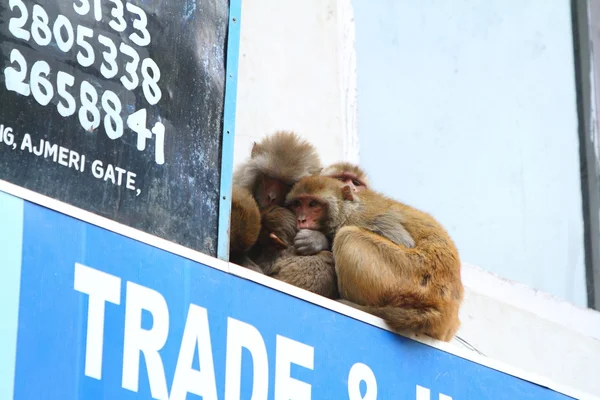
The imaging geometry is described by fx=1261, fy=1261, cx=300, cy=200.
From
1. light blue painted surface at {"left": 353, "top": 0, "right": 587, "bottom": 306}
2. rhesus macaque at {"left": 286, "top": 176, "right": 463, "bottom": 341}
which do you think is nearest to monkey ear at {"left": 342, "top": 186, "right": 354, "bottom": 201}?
rhesus macaque at {"left": 286, "top": 176, "right": 463, "bottom": 341}

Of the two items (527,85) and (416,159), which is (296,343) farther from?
(527,85)

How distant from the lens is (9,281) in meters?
4.05

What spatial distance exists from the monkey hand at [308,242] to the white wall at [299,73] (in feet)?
5.94

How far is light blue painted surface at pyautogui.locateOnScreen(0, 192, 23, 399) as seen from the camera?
3.94 meters

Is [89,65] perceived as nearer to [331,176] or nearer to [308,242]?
[308,242]

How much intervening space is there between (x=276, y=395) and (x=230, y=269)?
53cm

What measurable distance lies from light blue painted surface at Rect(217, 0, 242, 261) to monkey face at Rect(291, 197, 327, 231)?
102 cm

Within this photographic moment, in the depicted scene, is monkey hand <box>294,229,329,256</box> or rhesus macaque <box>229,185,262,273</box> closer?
rhesus macaque <box>229,185,262,273</box>

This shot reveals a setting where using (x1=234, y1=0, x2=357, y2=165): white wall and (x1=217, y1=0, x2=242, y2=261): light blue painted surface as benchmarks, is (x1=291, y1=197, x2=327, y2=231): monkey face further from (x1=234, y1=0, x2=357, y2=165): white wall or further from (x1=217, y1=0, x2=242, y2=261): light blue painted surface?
(x1=234, y1=0, x2=357, y2=165): white wall

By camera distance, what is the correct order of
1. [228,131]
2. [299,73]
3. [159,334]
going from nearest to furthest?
[159,334] < [228,131] < [299,73]

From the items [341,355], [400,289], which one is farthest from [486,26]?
[341,355]

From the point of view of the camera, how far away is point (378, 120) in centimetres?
862

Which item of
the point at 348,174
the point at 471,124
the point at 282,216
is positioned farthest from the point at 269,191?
the point at 471,124

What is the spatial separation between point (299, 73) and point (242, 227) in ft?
9.19
